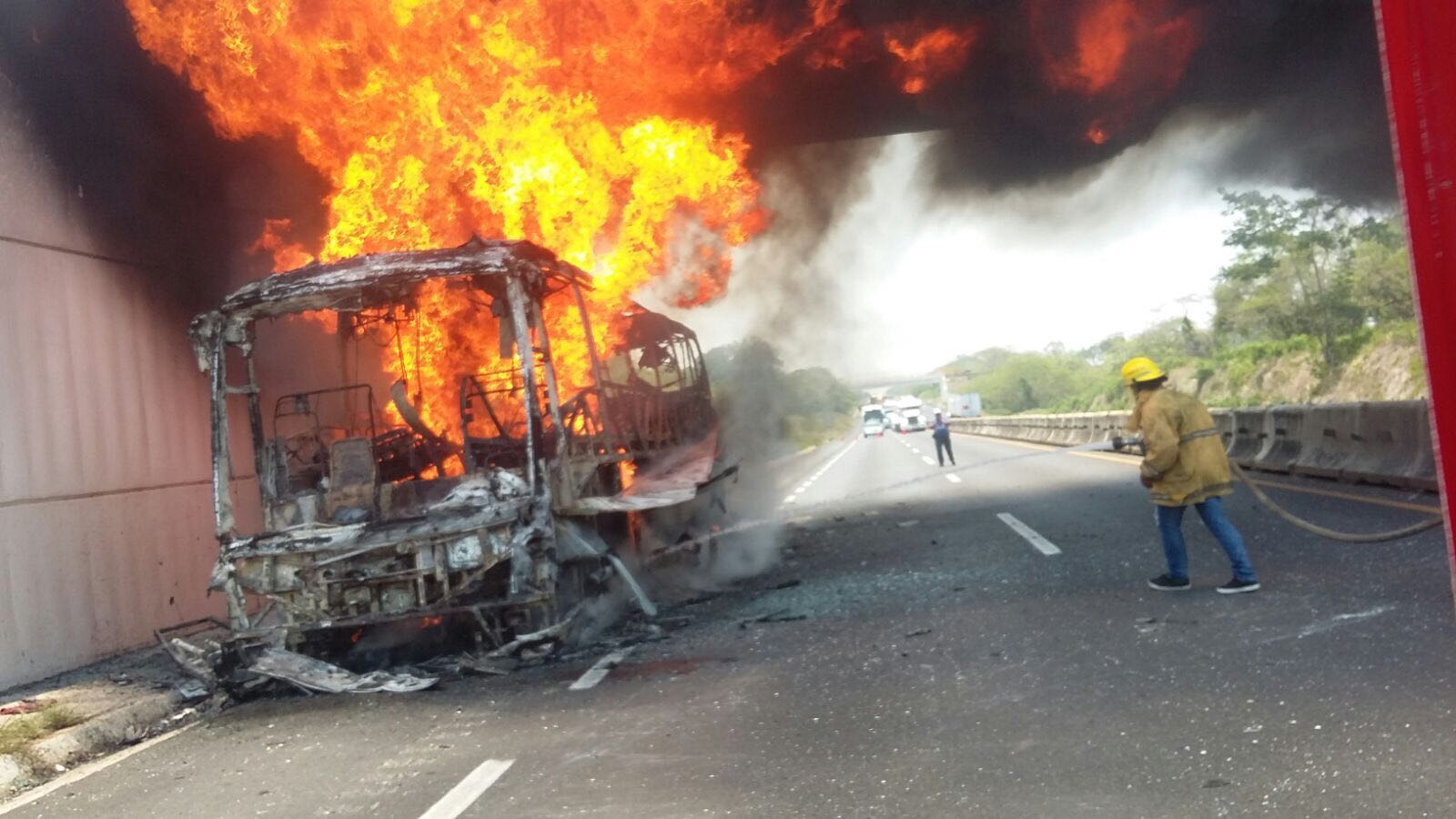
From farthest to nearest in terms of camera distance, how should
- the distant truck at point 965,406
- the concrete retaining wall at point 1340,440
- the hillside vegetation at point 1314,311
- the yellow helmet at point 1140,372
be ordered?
the distant truck at point 965,406, the hillside vegetation at point 1314,311, the concrete retaining wall at point 1340,440, the yellow helmet at point 1140,372

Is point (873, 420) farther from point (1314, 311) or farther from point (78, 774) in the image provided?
point (78, 774)

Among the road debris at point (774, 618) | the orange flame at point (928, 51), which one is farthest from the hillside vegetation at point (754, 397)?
the road debris at point (774, 618)

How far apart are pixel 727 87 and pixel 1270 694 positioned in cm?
1159

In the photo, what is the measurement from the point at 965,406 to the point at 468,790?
288 ft

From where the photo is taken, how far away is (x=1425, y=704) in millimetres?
5211

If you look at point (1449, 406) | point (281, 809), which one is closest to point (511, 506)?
point (281, 809)

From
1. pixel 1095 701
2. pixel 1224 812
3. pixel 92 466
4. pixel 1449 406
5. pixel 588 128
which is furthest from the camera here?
pixel 588 128

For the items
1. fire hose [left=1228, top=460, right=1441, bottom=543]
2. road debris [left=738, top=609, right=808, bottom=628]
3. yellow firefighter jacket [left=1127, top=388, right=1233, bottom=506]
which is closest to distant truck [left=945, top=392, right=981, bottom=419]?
road debris [left=738, top=609, right=808, bottom=628]

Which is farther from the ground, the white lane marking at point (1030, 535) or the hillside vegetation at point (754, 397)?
the hillside vegetation at point (754, 397)

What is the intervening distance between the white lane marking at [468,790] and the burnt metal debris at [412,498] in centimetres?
260

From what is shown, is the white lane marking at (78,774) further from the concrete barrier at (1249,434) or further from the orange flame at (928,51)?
the concrete barrier at (1249,434)

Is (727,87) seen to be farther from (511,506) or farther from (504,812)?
(504,812)

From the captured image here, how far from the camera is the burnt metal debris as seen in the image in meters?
8.71

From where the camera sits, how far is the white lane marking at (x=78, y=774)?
21.2 ft
